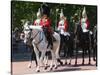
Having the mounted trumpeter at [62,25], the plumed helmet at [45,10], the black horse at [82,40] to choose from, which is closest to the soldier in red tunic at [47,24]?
the plumed helmet at [45,10]

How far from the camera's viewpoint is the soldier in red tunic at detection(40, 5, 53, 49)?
273 centimetres

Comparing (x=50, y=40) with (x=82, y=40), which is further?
(x=82, y=40)

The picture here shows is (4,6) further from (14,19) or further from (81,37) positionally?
(81,37)

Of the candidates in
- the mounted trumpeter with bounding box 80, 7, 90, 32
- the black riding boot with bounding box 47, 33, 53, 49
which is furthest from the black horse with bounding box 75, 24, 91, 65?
the black riding boot with bounding box 47, 33, 53, 49

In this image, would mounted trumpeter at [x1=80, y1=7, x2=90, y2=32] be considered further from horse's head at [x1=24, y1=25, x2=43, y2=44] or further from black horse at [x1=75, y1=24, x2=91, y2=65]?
horse's head at [x1=24, y1=25, x2=43, y2=44]

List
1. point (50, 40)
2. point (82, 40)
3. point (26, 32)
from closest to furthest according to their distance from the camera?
point (26, 32), point (50, 40), point (82, 40)

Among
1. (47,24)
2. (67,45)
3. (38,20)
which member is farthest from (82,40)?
(38,20)

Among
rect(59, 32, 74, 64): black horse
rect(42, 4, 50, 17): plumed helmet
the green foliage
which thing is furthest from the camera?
rect(59, 32, 74, 64): black horse

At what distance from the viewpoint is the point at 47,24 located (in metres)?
2.75

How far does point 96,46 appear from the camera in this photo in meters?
2.99

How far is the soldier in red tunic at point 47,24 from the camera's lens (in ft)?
8.95

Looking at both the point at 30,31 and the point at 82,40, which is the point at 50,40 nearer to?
the point at 30,31

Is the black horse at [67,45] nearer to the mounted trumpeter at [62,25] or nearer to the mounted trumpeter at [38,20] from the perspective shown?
the mounted trumpeter at [62,25]

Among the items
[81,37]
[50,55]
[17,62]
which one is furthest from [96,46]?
[17,62]
